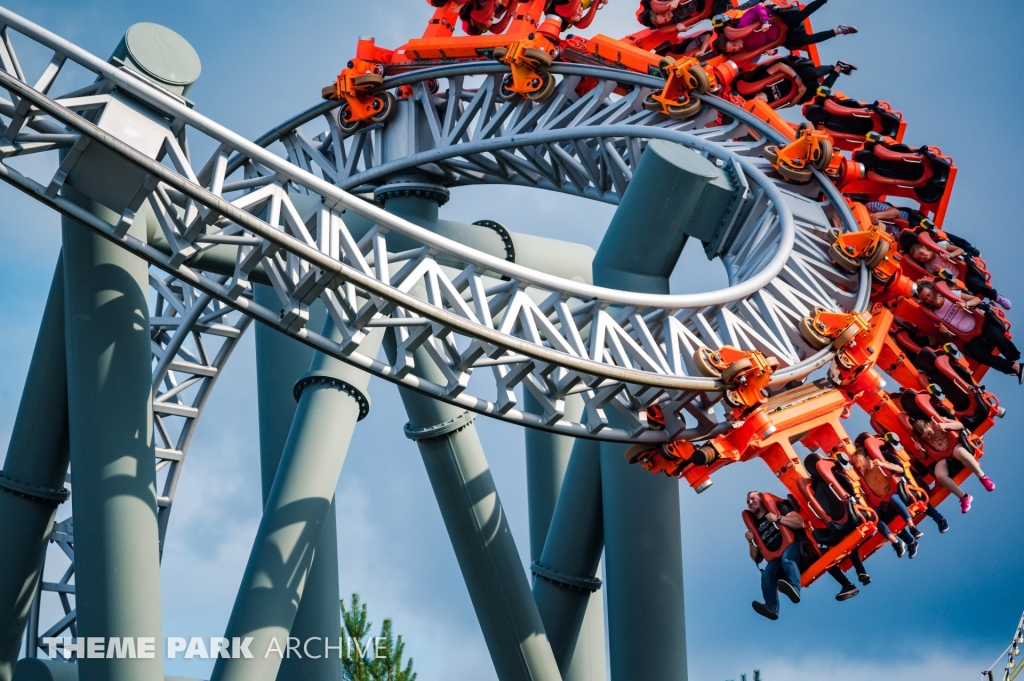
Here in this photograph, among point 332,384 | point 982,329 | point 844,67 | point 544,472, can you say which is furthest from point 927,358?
point 332,384

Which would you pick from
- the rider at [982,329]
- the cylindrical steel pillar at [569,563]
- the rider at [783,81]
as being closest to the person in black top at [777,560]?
the cylindrical steel pillar at [569,563]

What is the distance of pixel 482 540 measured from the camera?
35.2ft

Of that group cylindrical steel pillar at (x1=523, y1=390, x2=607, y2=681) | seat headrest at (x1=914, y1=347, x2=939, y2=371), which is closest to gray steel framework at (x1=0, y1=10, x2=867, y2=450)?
seat headrest at (x1=914, y1=347, x2=939, y2=371)

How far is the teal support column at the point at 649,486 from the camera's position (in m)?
10.6

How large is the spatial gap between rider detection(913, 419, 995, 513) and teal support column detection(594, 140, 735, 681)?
2.01m

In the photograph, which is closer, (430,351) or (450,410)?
(430,351)

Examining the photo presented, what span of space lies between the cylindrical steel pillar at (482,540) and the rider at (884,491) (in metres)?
2.68

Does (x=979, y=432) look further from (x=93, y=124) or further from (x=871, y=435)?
(x=93, y=124)

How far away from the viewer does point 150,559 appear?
833 centimetres

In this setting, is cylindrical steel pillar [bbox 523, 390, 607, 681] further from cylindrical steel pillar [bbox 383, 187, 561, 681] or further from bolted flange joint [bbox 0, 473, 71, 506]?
bolted flange joint [bbox 0, 473, 71, 506]

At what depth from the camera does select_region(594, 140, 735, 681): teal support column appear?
→ 10.6 m

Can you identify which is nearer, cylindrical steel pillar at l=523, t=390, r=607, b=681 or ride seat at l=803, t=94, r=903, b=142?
ride seat at l=803, t=94, r=903, b=142

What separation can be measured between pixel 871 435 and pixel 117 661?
565 centimetres

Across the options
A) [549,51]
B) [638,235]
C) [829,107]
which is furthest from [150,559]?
[829,107]
